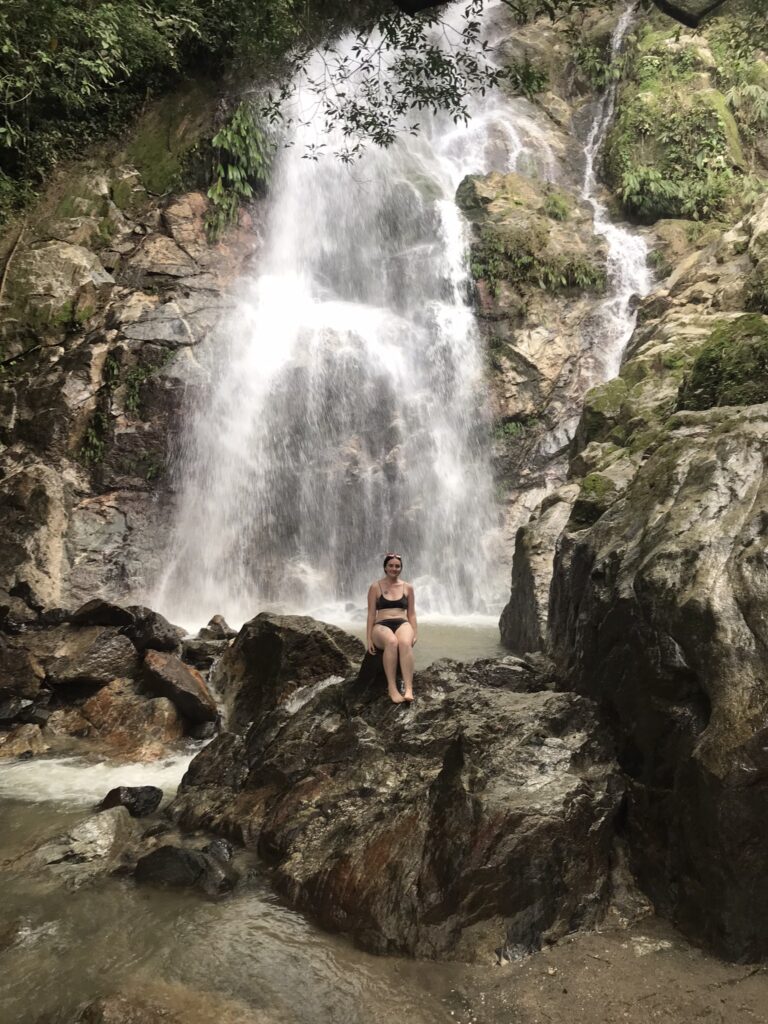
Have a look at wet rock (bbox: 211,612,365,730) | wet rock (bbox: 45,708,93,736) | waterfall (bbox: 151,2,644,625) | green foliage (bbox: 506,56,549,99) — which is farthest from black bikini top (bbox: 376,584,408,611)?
waterfall (bbox: 151,2,644,625)

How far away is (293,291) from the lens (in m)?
16.7

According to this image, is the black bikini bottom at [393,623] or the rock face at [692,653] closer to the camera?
the rock face at [692,653]

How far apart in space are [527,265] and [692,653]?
1524cm

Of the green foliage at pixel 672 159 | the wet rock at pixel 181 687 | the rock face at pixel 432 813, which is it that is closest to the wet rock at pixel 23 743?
the wet rock at pixel 181 687

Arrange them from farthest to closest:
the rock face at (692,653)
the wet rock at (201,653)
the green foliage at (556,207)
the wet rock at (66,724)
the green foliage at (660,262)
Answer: the green foliage at (556,207)
the green foliage at (660,262)
the wet rock at (201,653)
the wet rock at (66,724)
the rock face at (692,653)

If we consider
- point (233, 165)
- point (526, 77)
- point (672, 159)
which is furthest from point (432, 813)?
point (672, 159)

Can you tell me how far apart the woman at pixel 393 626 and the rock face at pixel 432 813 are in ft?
0.74

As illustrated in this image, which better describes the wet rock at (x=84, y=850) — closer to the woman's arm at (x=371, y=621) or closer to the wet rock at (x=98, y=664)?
the woman's arm at (x=371, y=621)

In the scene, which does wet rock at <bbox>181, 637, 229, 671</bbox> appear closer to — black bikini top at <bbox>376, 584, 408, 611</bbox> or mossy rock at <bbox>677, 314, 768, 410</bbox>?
black bikini top at <bbox>376, 584, 408, 611</bbox>

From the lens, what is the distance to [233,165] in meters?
16.7

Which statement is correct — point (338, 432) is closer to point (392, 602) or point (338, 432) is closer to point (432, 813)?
point (392, 602)

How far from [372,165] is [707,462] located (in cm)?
1755

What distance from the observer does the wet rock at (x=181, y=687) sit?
7.24 meters

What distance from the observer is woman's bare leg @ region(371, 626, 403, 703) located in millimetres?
5289
